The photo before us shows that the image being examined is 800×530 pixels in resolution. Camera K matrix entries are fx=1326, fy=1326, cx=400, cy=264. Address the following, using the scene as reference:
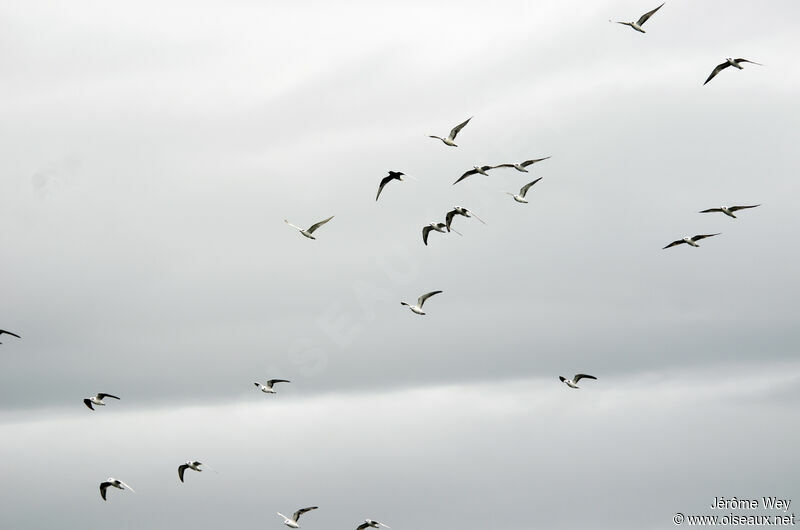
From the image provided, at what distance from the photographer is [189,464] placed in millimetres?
111938

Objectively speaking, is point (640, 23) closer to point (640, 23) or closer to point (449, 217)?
point (640, 23)

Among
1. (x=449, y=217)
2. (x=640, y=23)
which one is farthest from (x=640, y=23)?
(x=449, y=217)

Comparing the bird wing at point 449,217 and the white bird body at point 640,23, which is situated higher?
the white bird body at point 640,23

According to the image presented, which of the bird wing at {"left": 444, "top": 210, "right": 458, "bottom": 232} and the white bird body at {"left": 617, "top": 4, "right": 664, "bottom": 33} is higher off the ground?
the white bird body at {"left": 617, "top": 4, "right": 664, "bottom": 33}

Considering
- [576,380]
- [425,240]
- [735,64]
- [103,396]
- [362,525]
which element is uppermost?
[735,64]

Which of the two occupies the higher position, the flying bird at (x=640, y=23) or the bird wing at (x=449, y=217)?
the flying bird at (x=640, y=23)

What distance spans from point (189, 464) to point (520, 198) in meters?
37.2

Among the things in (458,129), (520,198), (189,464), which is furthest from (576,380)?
(189,464)

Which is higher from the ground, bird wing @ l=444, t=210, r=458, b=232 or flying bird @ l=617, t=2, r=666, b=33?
flying bird @ l=617, t=2, r=666, b=33

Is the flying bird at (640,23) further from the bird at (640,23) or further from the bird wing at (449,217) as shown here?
the bird wing at (449,217)

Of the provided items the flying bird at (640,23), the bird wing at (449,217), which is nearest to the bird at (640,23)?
the flying bird at (640,23)

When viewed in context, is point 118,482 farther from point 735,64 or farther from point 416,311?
point 735,64

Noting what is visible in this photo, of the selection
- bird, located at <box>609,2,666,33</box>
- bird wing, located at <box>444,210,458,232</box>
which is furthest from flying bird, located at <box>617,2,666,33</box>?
bird wing, located at <box>444,210,458,232</box>

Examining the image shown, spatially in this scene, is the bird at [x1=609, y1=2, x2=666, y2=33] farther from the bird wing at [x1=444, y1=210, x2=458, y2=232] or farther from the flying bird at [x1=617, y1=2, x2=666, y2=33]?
the bird wing at [x1=444, y1=210, x2=458, y2=232]
